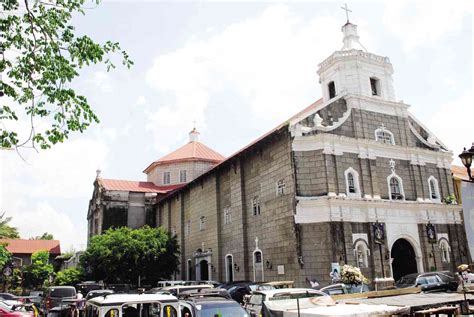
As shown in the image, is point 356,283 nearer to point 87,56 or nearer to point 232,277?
point 232,277

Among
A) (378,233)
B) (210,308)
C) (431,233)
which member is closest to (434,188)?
(431,233)

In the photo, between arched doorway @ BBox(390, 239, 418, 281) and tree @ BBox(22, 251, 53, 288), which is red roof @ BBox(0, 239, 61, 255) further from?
arched doorway @ BBox(390, 239, 418, 281)

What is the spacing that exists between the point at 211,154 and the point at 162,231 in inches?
Result: 556

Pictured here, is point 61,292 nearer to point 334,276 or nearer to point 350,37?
point 334,276

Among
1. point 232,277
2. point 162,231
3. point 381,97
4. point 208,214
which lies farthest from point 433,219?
point 162,231

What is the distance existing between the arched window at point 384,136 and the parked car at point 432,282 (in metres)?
Answer: 8.86

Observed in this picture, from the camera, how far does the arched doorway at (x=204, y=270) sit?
3199cm

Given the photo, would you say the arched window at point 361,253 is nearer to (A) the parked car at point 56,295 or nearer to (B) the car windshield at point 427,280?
(B) the car windshield at point 427,280

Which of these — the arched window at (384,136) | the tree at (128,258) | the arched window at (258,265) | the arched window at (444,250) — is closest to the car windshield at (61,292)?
the tree at (128,258)

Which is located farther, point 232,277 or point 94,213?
point 94,213

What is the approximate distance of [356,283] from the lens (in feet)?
61.3

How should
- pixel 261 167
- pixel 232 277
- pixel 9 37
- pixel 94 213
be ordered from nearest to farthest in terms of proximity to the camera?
pixel 9 37, pixel 261 167, pixel 232 277, pixel 94 213

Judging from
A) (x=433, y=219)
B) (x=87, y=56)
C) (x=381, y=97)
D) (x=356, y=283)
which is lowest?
(x=356, y=283)

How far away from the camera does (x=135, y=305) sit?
439 inches
